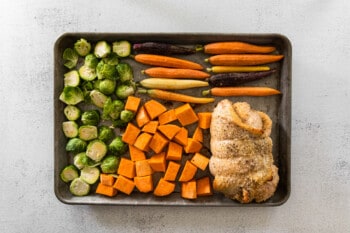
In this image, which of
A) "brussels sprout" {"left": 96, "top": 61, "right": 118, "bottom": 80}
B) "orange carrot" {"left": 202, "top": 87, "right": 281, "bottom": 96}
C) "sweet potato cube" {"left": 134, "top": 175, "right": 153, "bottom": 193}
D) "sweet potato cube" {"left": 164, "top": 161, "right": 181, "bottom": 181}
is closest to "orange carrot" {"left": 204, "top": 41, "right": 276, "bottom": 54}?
"orange carrot" {"left": 202, "top": 87, "right": 281, "bottom": 96}

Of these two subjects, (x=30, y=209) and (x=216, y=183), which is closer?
(x=216, y=183)

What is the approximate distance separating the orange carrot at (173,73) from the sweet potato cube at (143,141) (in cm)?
58

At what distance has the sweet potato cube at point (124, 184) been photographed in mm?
3960

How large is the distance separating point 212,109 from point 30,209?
2116 millimetres

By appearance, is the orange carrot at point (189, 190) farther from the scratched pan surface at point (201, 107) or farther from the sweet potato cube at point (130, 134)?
the sweet potato cube at point (130, 134)

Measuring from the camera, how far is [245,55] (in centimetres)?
398

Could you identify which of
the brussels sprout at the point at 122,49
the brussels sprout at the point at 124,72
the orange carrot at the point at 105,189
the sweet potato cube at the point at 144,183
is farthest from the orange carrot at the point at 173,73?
the orange carrot at the point at 105,189

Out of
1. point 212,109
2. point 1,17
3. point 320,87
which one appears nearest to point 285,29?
point 320,87

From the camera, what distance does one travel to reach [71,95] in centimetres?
394

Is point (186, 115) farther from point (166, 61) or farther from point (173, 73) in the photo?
point (166, 61)

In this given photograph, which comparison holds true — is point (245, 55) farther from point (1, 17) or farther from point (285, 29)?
point (1, 17)

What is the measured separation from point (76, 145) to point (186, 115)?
1.09m

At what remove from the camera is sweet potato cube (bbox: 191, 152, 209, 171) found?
3.92m

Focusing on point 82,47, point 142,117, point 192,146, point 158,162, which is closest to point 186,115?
point 192,146
